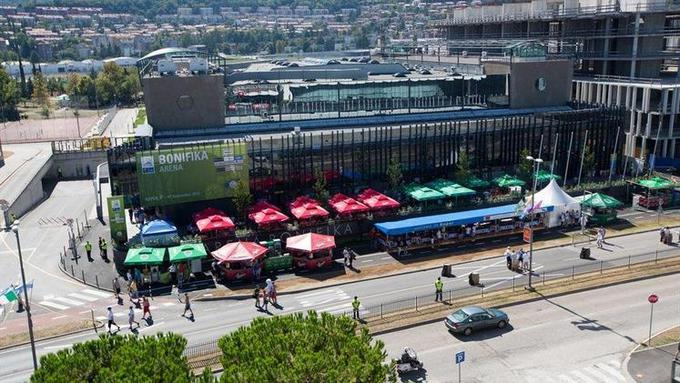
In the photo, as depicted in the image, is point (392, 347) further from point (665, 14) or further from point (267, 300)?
point (665, 14)

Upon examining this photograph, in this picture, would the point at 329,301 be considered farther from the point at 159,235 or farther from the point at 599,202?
the point at 599,202

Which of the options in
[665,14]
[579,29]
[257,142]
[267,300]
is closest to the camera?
[267,300]

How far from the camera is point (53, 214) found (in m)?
59.7

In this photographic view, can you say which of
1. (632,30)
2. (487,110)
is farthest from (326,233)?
(632,30)

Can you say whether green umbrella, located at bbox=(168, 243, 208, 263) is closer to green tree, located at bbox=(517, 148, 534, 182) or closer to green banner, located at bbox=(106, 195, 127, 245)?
green banner, located at bbox=(106, 195, 127, 245)

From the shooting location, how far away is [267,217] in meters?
45.2

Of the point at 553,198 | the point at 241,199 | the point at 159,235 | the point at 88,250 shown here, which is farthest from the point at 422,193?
the point at 88,250

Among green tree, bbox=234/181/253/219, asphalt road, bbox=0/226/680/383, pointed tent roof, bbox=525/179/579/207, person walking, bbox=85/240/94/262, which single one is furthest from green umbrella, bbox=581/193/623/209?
person walking, bbox=85/240/94/262

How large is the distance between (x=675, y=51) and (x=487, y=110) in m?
31.8

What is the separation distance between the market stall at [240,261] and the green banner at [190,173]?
832cm

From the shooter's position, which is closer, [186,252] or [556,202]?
[186,252]

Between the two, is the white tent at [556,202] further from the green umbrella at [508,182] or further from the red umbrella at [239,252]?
the red umbrella at [239,252]

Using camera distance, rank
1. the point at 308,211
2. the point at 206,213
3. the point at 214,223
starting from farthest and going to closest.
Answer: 1. the point at 308,211
2. the point at 206,213
3. the point at 214,223

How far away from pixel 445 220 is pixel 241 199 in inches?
601
